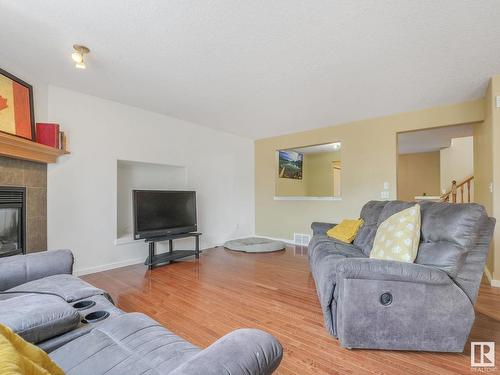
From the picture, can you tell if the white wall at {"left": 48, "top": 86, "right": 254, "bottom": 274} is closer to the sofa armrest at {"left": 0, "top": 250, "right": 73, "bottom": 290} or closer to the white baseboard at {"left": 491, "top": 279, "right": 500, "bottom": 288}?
the sofa armrest at {"left": 0, "top": 250, "right": 73, "bottom": 290}

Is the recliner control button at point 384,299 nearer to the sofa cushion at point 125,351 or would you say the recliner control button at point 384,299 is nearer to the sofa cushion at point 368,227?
the sofa cushion at point 368,227

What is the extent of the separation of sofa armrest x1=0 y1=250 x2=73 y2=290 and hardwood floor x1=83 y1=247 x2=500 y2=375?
2.24ft

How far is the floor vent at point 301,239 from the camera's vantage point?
4.86 meters

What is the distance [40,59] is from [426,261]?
12.0 ft

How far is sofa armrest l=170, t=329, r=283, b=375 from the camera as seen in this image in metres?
0.65

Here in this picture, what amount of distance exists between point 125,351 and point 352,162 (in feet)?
13.5

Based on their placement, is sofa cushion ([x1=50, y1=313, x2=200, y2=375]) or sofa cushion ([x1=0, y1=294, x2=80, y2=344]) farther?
sofa cushion ([x1=0, y1=294, x2=80, y2=344])

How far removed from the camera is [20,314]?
3.39ft

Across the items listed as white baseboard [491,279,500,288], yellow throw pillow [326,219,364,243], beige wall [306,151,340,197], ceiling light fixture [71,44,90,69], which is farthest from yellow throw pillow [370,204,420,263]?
beige wall [306,151,340,197]

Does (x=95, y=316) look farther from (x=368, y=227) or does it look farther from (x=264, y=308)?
(x=368, y=227)

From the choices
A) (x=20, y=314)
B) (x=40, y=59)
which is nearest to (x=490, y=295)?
(x=20, y=314)

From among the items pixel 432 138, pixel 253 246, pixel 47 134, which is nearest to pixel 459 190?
pixel 432 138

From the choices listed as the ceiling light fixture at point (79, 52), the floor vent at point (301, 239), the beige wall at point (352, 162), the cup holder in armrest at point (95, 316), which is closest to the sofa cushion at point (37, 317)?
the cup holder in armrest at point (95, 316)

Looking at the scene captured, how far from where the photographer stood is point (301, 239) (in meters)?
4.92
